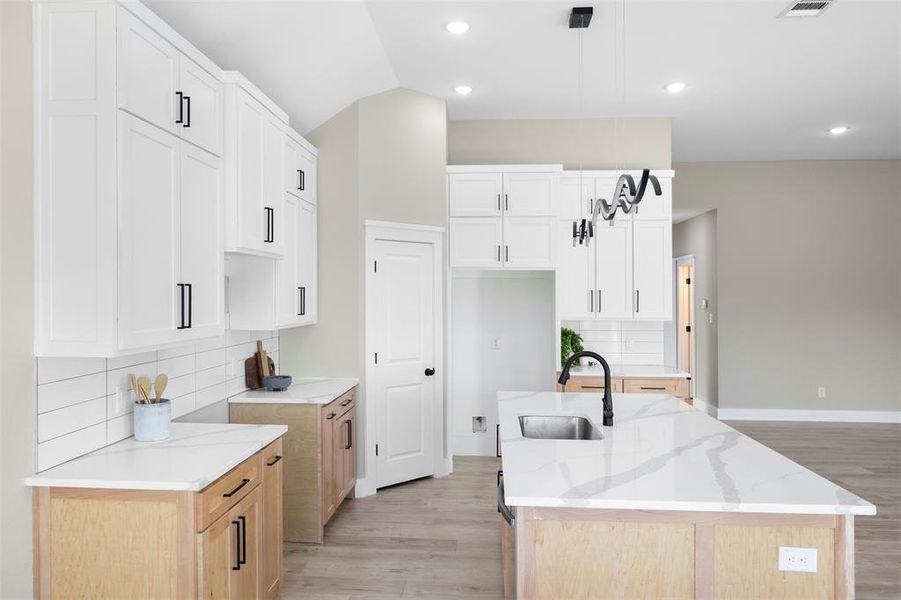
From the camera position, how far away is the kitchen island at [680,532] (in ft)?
5.55

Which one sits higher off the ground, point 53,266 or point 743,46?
point 743,46

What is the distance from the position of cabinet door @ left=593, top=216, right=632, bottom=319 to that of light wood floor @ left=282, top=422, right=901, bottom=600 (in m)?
1.66

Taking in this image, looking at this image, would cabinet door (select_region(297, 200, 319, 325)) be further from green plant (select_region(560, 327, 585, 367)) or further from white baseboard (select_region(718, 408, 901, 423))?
white baseboard (select_region(718, 408, 901, 423))

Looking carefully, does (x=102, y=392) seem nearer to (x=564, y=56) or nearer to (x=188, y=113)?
(x=188, y=113)

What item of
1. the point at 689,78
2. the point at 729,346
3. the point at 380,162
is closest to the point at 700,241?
the point at 729,346

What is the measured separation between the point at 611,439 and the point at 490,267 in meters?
2.59

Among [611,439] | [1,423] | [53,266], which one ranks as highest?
[53,266]

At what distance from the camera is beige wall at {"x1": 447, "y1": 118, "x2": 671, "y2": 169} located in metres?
5.25

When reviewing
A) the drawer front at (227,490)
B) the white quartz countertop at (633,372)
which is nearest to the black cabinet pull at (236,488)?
the drawer front at (227,490)

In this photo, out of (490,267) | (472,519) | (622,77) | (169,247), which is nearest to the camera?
(169,247)

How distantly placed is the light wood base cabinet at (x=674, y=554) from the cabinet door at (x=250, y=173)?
1.96 m

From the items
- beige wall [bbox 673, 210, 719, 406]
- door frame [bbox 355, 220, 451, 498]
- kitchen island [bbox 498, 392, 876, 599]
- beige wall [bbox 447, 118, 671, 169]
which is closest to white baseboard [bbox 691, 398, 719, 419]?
beige wall [bbox 673, 210, 719, 406]

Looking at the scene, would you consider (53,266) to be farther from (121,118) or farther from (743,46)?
(743,46)

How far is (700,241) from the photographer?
24.8 feet
